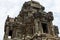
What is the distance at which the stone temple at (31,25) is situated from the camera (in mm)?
31578

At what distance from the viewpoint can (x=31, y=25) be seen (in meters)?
33.4

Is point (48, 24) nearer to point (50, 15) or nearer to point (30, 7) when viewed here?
point (50, 15)

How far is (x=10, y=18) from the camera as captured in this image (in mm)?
38156

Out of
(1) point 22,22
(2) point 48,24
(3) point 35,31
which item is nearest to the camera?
(3) point 35,31

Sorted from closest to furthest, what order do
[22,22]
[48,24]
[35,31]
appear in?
1. [35,31]
2. [48,24]
3. [22,22]

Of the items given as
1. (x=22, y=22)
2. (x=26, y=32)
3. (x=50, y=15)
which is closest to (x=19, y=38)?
(x=26, y=32)

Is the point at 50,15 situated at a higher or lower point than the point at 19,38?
higher

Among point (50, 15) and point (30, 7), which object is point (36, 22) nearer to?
point (50, 15)

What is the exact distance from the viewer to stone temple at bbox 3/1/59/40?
1243 inches

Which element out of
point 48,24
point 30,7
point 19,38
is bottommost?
point 19,38

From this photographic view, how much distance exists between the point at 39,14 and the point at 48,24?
247 cm

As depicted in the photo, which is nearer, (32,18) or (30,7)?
(32,18)

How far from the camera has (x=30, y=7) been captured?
37.4 metres

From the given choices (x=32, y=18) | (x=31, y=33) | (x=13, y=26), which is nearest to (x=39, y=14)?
(x=32, y=18)
